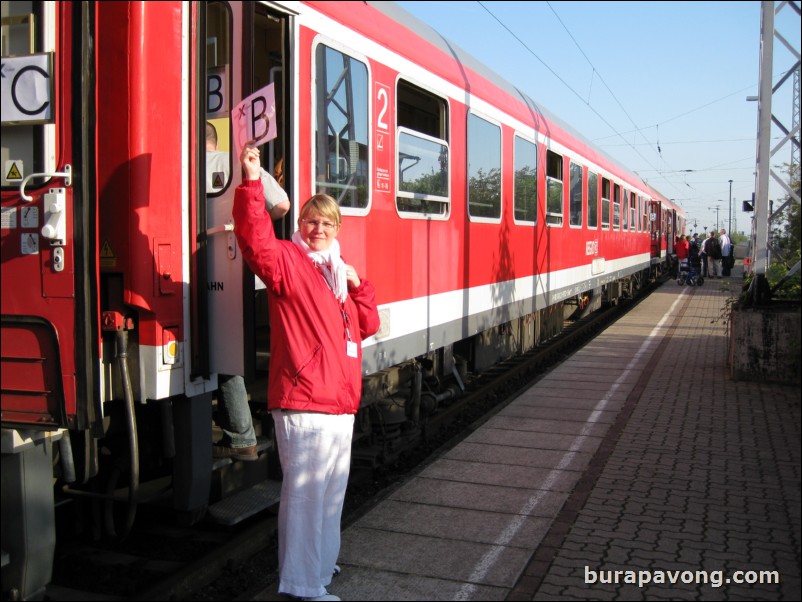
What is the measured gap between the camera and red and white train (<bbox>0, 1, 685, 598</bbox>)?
11.6 feet

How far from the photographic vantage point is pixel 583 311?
16.9 meters

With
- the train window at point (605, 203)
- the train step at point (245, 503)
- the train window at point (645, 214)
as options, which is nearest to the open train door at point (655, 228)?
the train window at point (645, 214)

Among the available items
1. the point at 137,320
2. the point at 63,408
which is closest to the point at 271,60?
the point at 137,320

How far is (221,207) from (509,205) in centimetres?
497

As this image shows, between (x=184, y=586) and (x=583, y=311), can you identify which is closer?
(x=184, y=586)

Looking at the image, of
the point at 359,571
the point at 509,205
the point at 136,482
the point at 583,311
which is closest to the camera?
the point at 136,482

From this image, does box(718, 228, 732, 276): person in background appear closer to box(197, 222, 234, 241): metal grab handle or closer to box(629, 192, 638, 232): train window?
box(629, 192, 638, 232): train window

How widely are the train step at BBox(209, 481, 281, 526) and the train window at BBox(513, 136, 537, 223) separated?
5258 mm

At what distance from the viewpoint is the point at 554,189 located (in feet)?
36.7

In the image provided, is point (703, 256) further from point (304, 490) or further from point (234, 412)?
point (304, 490)

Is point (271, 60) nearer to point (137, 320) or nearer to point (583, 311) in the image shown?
point (137, 320)

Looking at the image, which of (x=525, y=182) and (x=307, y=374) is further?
(x=525, y=182)

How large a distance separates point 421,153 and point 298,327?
3012mm

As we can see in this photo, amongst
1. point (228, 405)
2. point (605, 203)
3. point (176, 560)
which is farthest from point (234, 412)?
point (605, 203)
